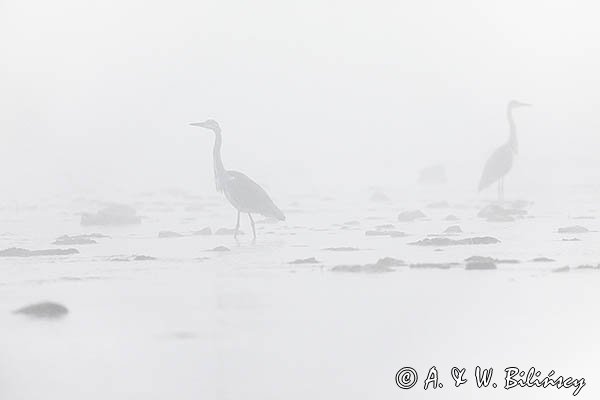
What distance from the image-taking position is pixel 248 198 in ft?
73.9

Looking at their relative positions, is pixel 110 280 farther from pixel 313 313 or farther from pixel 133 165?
pixel 133 165

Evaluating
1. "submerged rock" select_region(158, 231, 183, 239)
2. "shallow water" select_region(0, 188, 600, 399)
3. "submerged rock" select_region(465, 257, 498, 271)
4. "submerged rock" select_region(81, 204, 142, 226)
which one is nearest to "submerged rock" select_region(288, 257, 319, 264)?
"shallow water" select_region(0, 188, 600, 399)

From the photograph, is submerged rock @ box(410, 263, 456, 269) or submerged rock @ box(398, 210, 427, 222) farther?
submerged rock @ box(398, 210, 427, 222)

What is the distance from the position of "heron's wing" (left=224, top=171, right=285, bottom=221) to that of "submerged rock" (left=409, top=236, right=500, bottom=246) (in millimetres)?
4669

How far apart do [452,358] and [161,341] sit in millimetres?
2541

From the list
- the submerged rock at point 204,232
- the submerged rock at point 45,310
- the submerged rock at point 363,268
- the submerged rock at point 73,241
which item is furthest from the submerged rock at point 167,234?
the submerged rock at point 45,310

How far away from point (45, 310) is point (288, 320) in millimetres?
2416

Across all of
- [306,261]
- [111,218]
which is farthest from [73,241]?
[306,261]

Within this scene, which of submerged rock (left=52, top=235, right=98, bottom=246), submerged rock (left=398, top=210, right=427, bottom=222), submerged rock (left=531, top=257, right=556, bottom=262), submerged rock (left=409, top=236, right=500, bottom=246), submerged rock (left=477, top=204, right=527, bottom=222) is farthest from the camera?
submerged rock (left=398, top=210, right=427, bottom=222)

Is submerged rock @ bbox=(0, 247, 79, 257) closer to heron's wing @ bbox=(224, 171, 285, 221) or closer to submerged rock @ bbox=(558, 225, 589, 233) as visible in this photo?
heron's wing @ bbox=(224, 171, 285, 221)

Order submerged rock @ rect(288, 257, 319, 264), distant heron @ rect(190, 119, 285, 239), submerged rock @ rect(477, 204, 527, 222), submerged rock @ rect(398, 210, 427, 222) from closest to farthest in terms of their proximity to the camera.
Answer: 1. submerged rock @ rect(288, 257, 319, 264)
2. distant heron @ rect(190, 119, 285, 239)
3. submerged rock @ rect(477, 204, 527, 222)
4. submerged rock @ rect(398, 210, 427, 222)

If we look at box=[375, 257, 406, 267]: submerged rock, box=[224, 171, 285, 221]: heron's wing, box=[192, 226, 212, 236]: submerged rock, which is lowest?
box=[192, 226, 212, 236]: submerged rock

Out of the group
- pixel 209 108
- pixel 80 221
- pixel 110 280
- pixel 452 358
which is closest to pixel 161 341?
pixel 452 358

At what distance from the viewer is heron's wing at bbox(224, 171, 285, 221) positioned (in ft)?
73.8
